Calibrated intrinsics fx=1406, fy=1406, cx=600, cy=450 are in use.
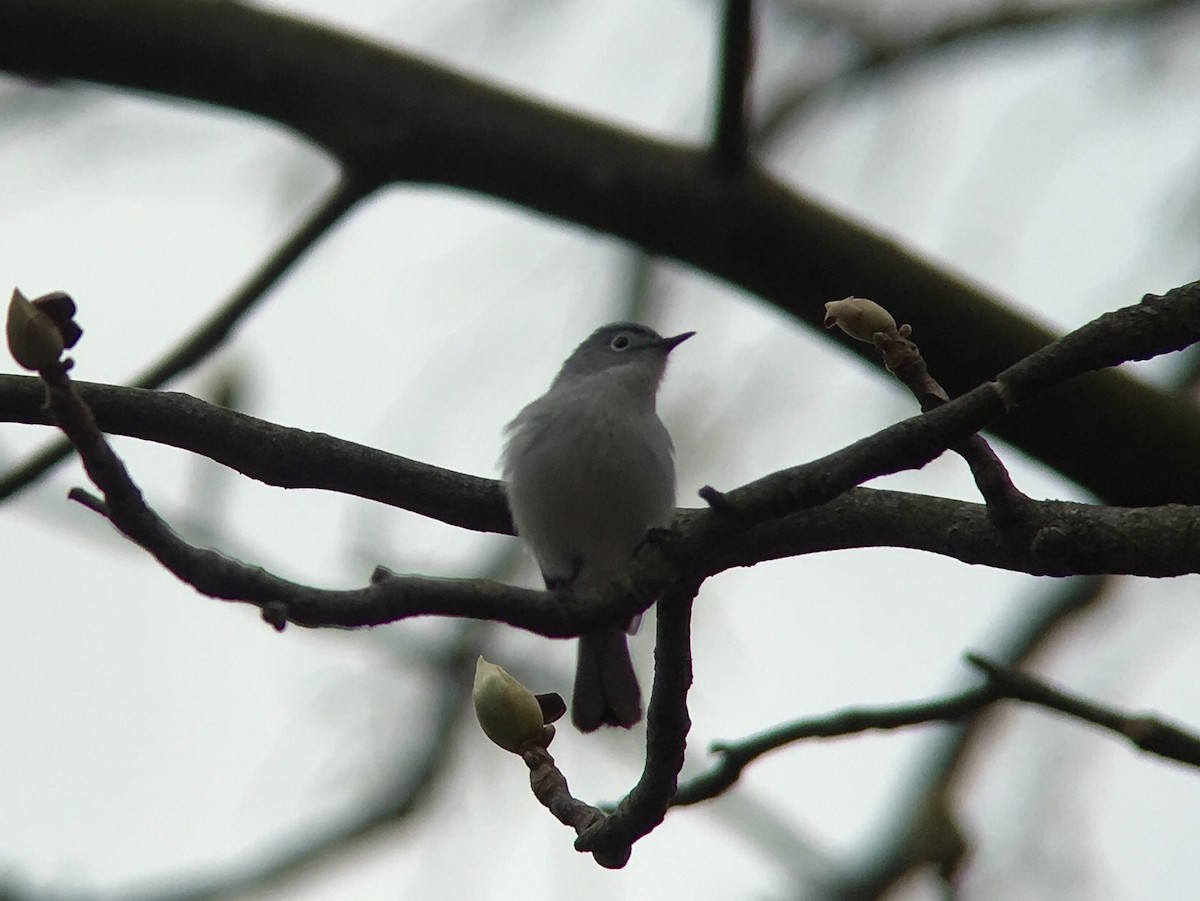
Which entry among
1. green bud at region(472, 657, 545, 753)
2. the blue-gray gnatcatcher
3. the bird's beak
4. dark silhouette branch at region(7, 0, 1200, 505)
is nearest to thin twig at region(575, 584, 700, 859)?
green bud at region(472, 657, 545, 753)

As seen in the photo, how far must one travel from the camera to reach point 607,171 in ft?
14.6

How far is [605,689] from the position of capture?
199 inches

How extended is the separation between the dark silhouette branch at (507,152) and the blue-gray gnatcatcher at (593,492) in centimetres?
75

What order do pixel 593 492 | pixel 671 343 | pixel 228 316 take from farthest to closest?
pixel 671 343 → pixel 593 492 → pixel 228 316

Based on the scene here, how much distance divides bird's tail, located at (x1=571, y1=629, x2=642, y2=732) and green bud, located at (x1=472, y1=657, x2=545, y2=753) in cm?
224

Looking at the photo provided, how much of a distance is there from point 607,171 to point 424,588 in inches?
109

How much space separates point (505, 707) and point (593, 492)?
211 centimetres

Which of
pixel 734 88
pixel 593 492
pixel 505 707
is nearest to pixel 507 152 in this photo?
pixel 734 88

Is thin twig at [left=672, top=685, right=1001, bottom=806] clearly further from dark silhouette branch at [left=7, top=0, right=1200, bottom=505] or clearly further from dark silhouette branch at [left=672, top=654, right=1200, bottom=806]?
dark silhouette branch at [left=7, top=0, right=1200, bottom=505]

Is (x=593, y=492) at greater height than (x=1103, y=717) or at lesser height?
lesser

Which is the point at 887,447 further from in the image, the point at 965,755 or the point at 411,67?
the point at 965,755

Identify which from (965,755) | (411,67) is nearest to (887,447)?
(411,67)

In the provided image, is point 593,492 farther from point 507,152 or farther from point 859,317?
point 859,317

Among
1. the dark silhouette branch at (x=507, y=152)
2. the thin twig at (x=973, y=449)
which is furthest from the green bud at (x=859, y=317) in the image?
the dark silhouette branch at (x=507, y=152)
